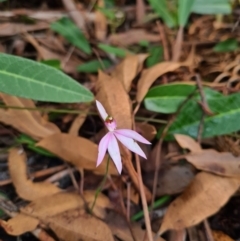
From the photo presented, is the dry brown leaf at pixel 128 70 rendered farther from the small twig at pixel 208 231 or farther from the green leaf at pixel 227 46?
the small twig at pixel 208 231

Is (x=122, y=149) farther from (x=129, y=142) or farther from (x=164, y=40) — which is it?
(x=164, y=40)

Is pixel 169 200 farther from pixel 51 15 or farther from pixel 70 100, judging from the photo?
pixel 51 15

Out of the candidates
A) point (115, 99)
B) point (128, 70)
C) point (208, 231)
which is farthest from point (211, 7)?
point (208, 231)

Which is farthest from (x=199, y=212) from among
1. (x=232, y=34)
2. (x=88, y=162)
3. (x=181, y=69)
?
(x=232, y=34)

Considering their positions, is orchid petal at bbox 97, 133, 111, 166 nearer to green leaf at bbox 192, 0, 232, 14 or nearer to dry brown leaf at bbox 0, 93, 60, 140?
dry brown leaf at bbox 0, 93, 60, 140

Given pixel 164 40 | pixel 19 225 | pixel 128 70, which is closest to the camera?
pixel 19 225

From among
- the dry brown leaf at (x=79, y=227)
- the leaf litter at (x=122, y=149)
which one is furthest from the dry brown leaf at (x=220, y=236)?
the dry brown leaf at (x=79, y=227)

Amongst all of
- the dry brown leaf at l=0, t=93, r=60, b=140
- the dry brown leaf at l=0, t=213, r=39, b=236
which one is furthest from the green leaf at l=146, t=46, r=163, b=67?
the dry brown leaf at l=0, t=213, r=39, b=236
